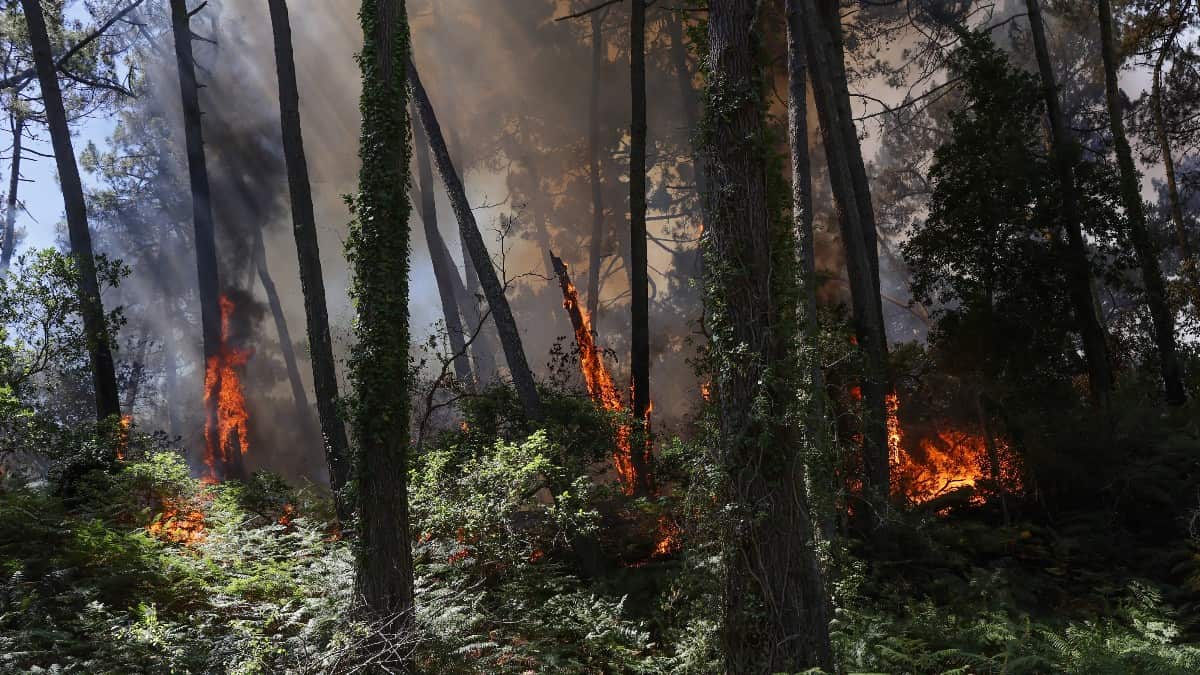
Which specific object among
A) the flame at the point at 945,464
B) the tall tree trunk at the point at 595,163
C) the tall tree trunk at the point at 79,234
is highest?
the tall tree trunk at the point at 595,163

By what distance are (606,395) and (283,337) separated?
17670 mm

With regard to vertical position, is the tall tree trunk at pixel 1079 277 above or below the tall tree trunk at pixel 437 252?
below

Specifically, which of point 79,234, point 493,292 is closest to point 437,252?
point 79,234

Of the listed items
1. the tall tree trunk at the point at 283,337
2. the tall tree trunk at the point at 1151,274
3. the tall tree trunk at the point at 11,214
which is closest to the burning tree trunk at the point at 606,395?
the tall tree trunk at the point at 1151,274

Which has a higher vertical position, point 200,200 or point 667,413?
point 200,200

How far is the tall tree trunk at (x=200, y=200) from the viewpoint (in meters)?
19.6

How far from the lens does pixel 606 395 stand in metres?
14.5

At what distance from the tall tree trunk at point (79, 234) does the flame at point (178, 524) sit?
268 centimetres

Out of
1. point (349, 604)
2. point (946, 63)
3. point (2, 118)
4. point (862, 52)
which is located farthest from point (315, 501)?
point (862, 52)

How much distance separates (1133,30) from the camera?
16562 millimetres

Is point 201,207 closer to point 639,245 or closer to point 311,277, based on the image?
point 311,277

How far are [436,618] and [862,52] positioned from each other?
25368 millimetres

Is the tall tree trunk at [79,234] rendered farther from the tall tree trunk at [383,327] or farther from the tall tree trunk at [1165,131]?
the tall tree trunk at [1165,131]

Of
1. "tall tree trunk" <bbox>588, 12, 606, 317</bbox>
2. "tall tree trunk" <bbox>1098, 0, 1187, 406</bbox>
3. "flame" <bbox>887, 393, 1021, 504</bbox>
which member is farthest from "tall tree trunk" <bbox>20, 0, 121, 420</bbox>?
"tall tree trunk" <bbox>1098, 0, 1187, 406</bbox>
